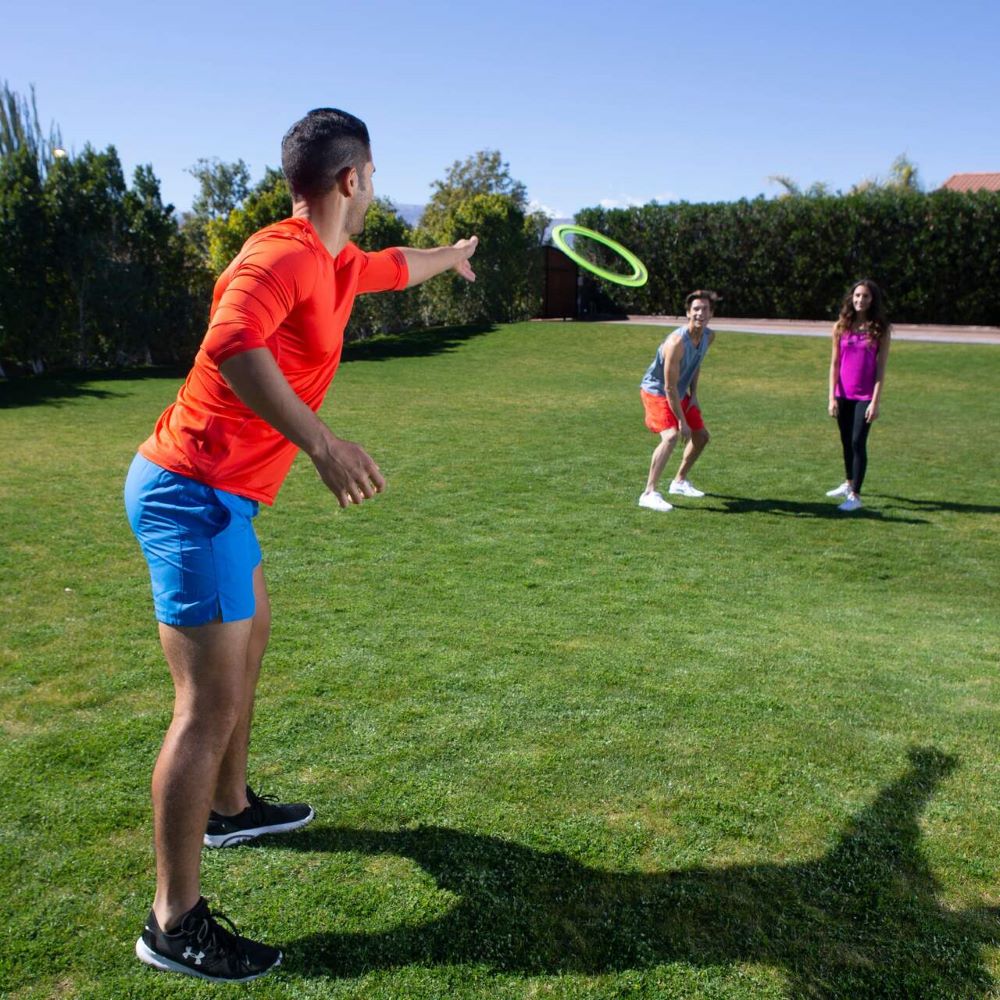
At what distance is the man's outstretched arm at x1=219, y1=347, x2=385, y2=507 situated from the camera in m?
2.17

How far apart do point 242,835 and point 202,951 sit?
0.63m

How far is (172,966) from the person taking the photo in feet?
7.81

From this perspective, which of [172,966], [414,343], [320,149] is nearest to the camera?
[172,966]

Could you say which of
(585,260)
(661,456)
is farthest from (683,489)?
(585,260)

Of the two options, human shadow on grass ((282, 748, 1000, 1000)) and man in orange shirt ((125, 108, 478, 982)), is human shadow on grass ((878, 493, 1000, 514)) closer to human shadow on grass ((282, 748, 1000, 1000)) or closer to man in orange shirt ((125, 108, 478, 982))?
human shadow on grass ((282, 748, 1000, 1000))

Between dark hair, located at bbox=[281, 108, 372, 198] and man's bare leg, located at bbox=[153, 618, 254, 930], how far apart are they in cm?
121

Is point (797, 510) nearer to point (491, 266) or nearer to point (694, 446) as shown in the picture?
point (694, 446)

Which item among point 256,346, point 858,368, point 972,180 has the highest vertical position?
point 972,180

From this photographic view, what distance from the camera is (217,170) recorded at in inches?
2228

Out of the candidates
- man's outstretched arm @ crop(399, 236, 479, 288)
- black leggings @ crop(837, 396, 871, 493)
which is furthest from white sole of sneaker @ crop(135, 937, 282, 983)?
black leggings @ crop(837, 396, 871, 493)

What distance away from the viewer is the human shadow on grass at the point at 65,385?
16531mm

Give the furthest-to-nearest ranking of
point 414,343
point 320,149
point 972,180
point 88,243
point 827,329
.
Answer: point 972,180, point 827,329, point 414,343, point 88,243, point 320,149

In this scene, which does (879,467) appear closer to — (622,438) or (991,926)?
(622,438)

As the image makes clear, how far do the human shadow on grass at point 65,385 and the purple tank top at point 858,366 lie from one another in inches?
508
